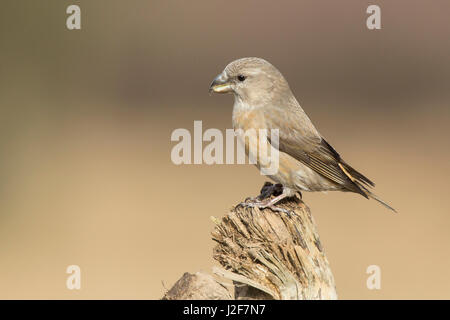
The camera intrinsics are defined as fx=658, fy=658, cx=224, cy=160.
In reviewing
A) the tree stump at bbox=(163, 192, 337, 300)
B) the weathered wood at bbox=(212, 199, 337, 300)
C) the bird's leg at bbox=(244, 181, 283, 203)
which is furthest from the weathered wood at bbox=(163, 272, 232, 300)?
the bird's leg at bbox=(244, 181, 283, 203)

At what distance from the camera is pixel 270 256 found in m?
4.11

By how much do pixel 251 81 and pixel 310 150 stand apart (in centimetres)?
82

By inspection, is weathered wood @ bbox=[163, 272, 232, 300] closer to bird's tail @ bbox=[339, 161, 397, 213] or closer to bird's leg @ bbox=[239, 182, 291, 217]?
bird's leg @ bbox=[239, 182, 291, 217]

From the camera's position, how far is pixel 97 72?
1406 cm

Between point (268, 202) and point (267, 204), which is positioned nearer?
point (267, 204)

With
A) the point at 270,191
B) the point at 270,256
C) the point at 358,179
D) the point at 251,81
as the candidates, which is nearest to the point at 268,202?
the point at 270,191

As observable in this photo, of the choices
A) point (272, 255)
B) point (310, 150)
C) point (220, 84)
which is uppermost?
point (220, 84)

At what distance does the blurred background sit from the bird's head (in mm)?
5229

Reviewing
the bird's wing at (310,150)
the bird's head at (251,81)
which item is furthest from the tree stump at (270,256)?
the bird's head at (251,81)

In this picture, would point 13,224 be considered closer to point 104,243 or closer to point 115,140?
point 104,243

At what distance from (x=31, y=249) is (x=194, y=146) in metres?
3.11

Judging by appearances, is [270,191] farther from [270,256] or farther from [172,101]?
[172,101]
